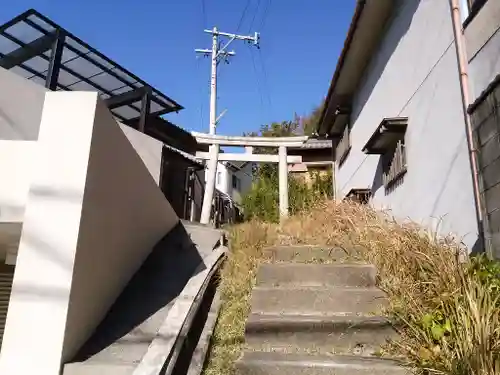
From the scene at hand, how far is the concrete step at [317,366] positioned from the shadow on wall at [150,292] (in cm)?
95

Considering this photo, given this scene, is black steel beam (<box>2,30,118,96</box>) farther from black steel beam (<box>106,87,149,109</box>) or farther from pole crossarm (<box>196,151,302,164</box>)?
pole crossarm (<box>196,151,302,164</box>)

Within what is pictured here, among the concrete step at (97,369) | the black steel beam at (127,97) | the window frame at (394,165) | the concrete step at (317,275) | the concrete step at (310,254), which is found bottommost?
the concrete step at (97,369)

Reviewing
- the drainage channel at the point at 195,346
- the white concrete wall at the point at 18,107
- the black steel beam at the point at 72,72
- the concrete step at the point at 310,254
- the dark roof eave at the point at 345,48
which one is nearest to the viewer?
the drainage channel at the point at 195,346

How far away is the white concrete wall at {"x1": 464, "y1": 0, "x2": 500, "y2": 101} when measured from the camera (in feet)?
11.2

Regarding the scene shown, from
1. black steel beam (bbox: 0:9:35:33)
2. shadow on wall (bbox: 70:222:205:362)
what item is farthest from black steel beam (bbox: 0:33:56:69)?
Result: shadow on wall (bbox: 70:222:205:362)

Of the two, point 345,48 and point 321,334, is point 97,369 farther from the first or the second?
point 345,48

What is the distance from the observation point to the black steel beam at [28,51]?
718 cm

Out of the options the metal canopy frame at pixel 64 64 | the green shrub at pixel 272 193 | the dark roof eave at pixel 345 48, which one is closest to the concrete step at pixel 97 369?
the metal canopy frame at pixel 64 64

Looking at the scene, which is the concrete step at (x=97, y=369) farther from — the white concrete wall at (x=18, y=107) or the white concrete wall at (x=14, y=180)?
the white concrete wall at (x=18, y=107)

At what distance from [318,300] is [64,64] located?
698cm

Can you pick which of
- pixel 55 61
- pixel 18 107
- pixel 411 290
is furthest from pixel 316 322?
pixel 55 61

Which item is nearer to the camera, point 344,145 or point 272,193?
point 344,145

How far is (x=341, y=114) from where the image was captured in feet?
31.8

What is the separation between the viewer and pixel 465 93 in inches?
151
